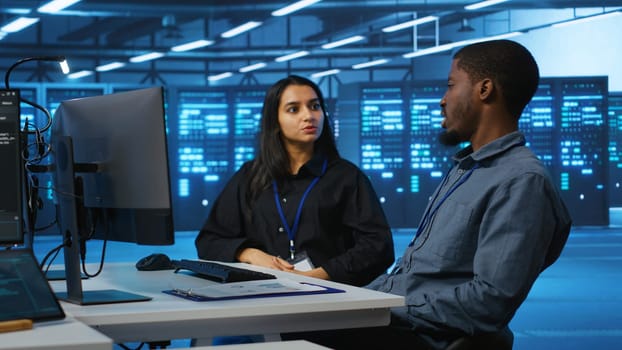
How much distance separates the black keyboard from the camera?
2490mm

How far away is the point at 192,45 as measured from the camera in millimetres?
6770

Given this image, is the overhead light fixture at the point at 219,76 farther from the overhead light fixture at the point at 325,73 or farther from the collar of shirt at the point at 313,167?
the collar of shirt at the point at 313,167

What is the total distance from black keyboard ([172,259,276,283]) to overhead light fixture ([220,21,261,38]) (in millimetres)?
4068

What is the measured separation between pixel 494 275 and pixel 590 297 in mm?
4089

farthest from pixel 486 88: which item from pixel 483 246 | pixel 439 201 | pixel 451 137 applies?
pixel 483 246

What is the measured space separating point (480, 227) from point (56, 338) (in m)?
1.05

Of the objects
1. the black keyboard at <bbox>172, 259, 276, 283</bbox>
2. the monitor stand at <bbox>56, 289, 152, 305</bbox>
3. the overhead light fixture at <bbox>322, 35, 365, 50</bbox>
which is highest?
the overhead light fixture at <bbox>322, 35, 365, 50</bbox>

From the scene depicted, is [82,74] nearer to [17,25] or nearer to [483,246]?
[17,25]

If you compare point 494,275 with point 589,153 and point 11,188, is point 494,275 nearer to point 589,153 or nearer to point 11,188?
point 11,188

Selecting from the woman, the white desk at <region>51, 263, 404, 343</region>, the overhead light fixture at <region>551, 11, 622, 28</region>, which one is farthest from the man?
the overhead light fixture at <region>551, 11, 622, 28</region>

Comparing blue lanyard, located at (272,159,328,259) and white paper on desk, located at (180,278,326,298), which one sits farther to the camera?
blue lanyard, located at (272,159,328,259)

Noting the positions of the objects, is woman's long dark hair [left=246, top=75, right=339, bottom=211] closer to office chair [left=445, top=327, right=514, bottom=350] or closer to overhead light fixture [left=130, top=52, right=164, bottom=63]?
office chair [left=445, top=327, right=514, bottom=350]

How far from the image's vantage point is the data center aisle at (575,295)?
5355 mm

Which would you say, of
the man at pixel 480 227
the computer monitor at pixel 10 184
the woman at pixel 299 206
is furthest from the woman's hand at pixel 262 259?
the computer monitor at pixel 10 184
